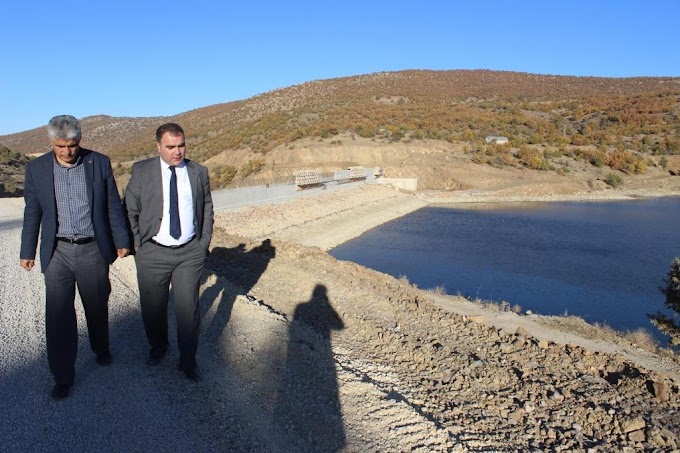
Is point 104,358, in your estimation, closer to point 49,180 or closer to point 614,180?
point 49,180

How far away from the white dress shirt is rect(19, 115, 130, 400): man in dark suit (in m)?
0.28

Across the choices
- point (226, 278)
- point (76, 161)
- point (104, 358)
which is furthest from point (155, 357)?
point (226, 278)

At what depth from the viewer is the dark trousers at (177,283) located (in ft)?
12.6

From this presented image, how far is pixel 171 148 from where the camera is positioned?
368cm

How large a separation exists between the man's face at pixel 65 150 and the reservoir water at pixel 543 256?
10.7 meters

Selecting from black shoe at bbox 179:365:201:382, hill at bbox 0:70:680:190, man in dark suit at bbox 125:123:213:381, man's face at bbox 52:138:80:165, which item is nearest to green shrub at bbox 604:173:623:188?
hill at bbox 0:70:680:190

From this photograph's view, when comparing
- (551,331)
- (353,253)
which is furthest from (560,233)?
(551,331)

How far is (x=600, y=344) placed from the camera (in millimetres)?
9039

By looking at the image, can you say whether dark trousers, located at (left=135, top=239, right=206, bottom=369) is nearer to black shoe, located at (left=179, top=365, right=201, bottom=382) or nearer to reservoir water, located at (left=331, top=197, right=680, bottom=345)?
black shoe, located at (left=179, top=365, right=201, bottom=382)

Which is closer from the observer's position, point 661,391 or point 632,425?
point 632,425

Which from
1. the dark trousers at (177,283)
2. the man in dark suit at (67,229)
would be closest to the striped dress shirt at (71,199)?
the man in dark suit at (67,229)

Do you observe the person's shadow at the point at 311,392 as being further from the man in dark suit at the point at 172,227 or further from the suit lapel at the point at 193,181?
the suit lapel at the point at 193,181

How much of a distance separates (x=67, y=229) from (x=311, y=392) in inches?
89.3

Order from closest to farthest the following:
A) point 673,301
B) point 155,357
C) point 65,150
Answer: point 65,150 < point 155,357 < point 673,301
